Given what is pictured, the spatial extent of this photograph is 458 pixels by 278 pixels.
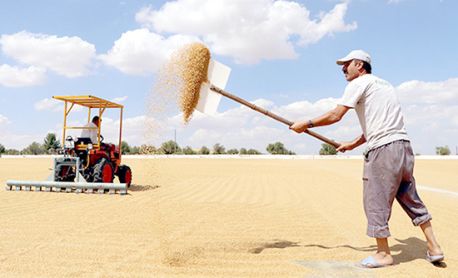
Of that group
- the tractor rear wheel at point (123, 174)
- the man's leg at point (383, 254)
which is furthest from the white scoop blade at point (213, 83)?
the tractor rear wheel at point (123, 174)

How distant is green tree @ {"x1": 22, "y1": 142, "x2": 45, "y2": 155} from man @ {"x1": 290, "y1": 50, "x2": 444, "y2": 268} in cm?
7510

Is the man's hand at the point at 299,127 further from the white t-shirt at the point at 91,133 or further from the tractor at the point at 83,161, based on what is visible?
the white t-shirt at the point at 91,133

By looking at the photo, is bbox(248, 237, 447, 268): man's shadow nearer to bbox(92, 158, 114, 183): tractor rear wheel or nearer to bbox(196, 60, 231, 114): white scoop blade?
bbox(196, 60, 231, 114): white scoop blade

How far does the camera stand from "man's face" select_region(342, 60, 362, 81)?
3645mm

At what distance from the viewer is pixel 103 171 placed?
928 centimetres

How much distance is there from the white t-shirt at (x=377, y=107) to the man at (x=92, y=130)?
717 cm

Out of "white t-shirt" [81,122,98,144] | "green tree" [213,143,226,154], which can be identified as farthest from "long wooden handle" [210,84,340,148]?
"green tree" [213,143,226,154]

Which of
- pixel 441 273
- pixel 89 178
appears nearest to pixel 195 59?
pixel 441 273

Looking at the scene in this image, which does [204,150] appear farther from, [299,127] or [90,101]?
[299,127]

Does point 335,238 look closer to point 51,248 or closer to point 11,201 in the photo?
point 51,248

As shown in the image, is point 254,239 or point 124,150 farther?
point 124,150

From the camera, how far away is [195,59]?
451 centimetres

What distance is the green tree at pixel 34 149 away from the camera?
71.1 m

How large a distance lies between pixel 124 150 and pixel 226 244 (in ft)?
182
